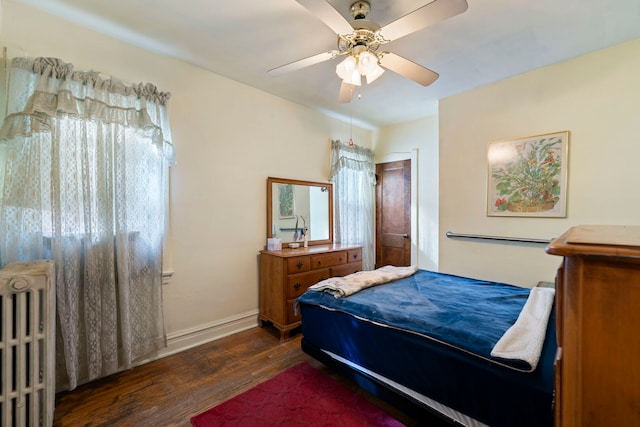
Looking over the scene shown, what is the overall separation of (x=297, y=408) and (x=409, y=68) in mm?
2319

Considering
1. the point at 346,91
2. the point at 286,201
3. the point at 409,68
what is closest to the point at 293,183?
the point at 286,201

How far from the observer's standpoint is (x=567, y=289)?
551 millimetres

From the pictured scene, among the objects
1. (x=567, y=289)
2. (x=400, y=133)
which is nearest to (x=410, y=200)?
(x=400, y=133)

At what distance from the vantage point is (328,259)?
3.09m

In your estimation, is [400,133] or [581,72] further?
[400,133]

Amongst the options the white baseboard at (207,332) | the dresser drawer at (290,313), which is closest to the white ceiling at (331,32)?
the dresser drawer at (290,313)

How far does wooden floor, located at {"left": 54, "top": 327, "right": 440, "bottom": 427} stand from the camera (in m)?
1.68

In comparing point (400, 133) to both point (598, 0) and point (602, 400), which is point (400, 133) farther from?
point (602, 400)

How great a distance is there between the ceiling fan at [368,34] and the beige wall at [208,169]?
102 centimetres

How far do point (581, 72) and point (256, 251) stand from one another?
11.3 ft

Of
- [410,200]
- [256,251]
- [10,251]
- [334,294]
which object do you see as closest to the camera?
[10,251]

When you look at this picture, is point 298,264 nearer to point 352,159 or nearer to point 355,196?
point 355,196

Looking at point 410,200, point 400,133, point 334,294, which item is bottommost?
point 334,294

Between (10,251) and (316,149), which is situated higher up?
(316,149)
